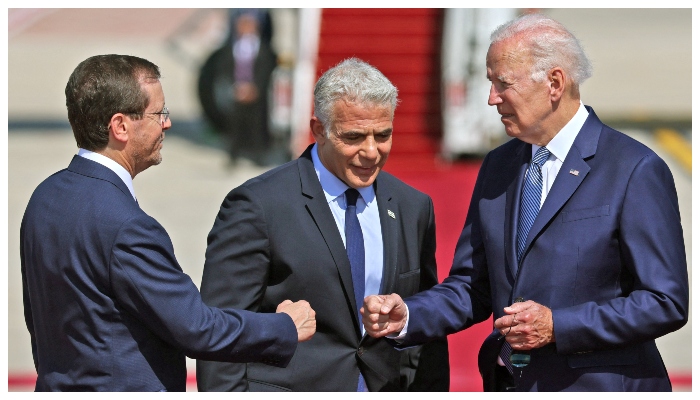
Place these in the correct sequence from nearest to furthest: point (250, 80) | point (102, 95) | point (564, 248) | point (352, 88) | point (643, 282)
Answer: point (102, 95)
point (643, 282)
point (564, 248)
point (352, 88)
point (250, 80)

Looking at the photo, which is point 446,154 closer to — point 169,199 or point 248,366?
point 169,199

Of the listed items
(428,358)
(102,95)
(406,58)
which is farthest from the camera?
(406,58)

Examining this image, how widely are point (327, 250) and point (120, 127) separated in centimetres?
93

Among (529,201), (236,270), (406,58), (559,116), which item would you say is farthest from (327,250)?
(406,58)

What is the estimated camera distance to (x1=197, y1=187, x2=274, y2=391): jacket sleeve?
3734 mm

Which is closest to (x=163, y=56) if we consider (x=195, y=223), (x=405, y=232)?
(x=195, y=223)

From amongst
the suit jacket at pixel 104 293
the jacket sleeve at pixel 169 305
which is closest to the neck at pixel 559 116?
the jacket sleeve at pixel 169 305

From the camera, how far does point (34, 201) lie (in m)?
3.27

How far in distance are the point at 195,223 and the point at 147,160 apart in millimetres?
7988

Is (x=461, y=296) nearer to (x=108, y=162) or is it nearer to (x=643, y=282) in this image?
(x=643, y=282)

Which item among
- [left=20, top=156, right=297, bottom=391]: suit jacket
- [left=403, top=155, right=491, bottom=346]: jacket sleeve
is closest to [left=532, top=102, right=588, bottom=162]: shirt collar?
[left=403, top=155, right=491, bottom=346]: jacket sleeve

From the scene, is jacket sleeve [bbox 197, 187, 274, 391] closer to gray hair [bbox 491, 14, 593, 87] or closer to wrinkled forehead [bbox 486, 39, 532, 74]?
wrinkled forehead [bbox 486, 39, 532, 74]

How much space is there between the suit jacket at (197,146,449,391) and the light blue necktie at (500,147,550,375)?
43 centimetres

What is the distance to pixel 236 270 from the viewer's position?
3.73 metres
